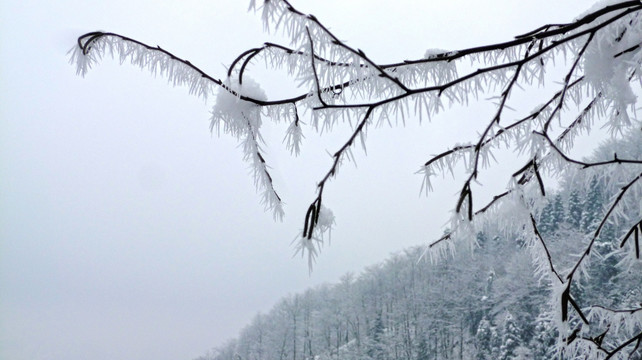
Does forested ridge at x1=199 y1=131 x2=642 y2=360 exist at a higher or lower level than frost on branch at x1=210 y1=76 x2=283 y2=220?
lower

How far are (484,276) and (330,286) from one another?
54.3 ft

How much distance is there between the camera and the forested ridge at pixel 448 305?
25.5 metres

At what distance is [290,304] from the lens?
4338 cm

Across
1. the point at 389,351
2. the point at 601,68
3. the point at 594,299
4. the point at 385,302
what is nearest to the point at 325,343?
the point at 385,302

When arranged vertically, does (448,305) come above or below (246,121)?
below

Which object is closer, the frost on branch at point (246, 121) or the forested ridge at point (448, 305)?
the frost on branch at point (246, 121)

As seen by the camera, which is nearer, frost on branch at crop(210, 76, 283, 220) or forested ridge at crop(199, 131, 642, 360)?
frost on branch at crop(210, 76, 283, 220)

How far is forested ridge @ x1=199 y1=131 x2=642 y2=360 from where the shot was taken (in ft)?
83.6

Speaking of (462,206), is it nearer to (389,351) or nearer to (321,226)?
(321,226)

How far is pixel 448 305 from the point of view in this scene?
34750 millimetres

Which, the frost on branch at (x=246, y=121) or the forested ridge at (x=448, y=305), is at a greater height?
the frost on branch at (x=246, y=121)

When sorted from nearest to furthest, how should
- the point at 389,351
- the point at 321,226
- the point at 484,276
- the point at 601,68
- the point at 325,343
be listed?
1. the point at 321,226
2. the point at 601,68
3. the point at 389,351
4. the point at 484,276
5. the point at 325,343

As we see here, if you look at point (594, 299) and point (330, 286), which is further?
point (330, 286)

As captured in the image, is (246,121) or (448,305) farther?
(448,305)
